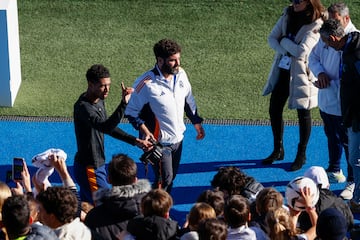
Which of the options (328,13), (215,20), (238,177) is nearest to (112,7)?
(215,20)

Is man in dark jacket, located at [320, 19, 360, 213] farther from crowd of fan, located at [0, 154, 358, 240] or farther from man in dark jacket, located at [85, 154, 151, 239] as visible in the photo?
man in dark jacket, located at [85, 154, 151, 239]

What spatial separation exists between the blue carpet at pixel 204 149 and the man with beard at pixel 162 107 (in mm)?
852

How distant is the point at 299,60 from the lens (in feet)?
29.6

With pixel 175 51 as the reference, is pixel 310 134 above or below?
below

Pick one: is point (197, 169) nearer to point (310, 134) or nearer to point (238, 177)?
point (310, 134)

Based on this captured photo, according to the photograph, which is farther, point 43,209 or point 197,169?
point 197,169

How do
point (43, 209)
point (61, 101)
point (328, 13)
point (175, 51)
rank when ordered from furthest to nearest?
point (61, 101) → point (328, 13) → point (175, 51) → point (43, 209)

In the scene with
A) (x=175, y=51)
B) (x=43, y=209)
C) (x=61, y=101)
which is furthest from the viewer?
(x=61, y=101)

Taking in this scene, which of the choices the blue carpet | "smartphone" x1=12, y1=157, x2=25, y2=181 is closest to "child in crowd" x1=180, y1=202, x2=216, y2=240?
"smartphone" x1=12, y1=157, x2=25, y2=181

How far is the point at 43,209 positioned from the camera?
589 centimetres

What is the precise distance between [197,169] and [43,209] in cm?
382

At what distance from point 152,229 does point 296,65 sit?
370 centimetres

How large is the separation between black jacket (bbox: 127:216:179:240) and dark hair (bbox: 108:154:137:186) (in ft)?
1.75

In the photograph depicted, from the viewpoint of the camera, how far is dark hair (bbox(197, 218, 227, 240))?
5.55m
